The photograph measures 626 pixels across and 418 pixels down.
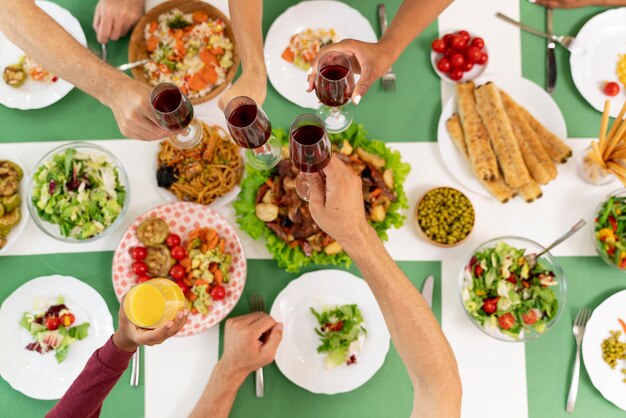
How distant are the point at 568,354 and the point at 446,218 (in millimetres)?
758

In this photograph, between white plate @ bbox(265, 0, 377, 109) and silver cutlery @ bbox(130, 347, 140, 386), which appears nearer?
silver cutlery @ bbox(130, 347, 140, 386)

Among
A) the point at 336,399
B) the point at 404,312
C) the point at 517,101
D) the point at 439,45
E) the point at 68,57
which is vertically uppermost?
the point at 68,57

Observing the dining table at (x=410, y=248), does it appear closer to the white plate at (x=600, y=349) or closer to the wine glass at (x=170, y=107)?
the white plate at (x=600, y=349)

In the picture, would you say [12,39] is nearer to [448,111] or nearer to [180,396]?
[180,396]

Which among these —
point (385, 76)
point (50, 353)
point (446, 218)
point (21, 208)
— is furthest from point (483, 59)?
point (50, 353)

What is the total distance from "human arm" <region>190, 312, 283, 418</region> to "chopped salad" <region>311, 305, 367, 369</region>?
183 millimetres

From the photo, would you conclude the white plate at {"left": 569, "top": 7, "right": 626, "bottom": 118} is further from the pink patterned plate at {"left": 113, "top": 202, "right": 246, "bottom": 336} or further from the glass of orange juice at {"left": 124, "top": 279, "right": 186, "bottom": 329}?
the glass of orange juice at {"left": 124, "top": 279, "right": 186, "bottom": 329}

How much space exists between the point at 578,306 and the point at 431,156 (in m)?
0.86

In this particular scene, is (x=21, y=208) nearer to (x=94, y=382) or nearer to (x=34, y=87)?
(x=34, y=87)

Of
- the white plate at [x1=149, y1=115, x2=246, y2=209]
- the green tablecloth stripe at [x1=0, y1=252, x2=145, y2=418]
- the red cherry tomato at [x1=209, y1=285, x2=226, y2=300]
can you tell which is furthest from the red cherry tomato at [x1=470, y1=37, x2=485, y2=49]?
the green tablecloth stripe at [x1=0, y1=252, x2=145, y2=418]

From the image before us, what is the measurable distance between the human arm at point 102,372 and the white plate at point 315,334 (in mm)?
529

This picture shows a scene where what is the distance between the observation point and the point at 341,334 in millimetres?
2035

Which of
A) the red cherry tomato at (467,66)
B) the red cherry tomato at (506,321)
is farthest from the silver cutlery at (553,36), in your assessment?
the red cherry tomato at (506,321)

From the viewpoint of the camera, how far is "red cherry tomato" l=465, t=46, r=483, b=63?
2.15 meters
